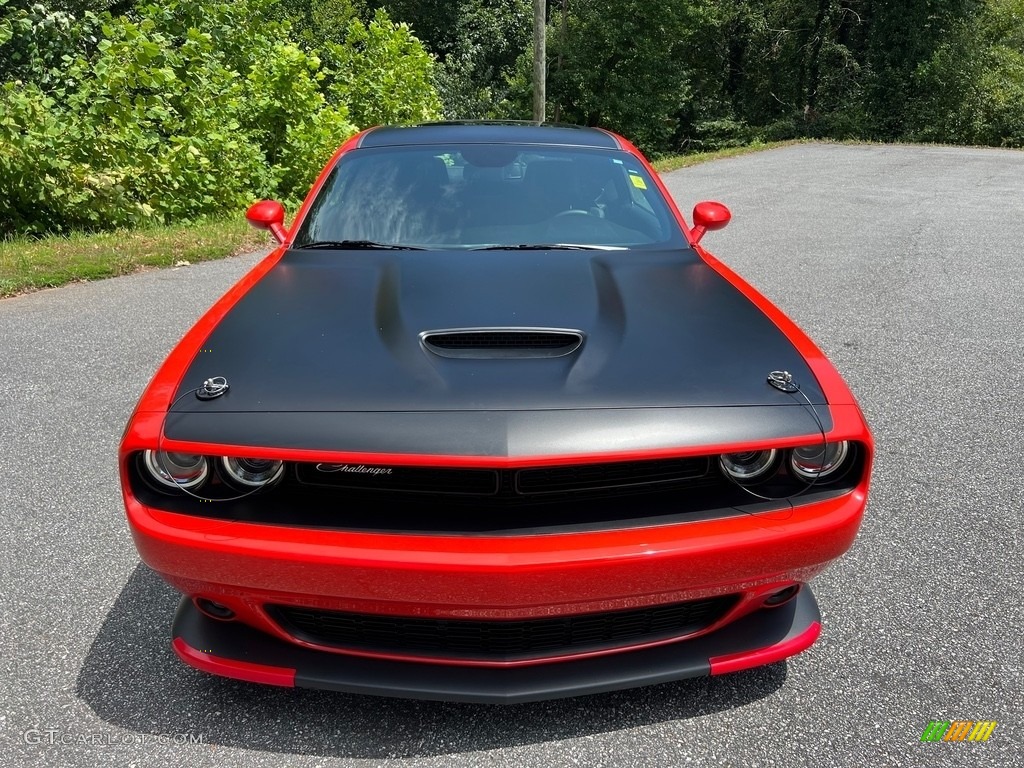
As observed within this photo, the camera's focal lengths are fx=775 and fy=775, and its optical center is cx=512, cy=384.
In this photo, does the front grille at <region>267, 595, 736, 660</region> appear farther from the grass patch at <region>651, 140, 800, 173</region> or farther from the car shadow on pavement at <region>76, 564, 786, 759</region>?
the grass patch at <region>651, 140, 800, 173</region>

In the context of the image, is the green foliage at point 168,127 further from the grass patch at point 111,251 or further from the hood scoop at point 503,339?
the hood scoop at point 503,339

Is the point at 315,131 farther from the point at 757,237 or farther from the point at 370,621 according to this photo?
the point at 370,621

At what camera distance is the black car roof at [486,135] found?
11.0 ft

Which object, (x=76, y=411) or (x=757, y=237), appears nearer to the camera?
(x=76, y=411)

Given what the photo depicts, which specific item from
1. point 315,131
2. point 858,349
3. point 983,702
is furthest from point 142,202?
point 983,702

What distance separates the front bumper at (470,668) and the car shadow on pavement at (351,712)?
0.19m

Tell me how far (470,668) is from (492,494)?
0.46m

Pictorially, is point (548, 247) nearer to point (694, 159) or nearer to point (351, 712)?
point (351, 712)

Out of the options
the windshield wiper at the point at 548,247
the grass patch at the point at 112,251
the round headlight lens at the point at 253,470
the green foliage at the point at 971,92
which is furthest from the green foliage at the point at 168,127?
the green foliage at the point at 971,92

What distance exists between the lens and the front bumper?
1835mm

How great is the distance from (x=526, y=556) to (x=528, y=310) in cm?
79

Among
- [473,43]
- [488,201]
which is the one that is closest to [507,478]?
[488,201]

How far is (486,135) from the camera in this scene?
11.1 feet

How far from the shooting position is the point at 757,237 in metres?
8.57
